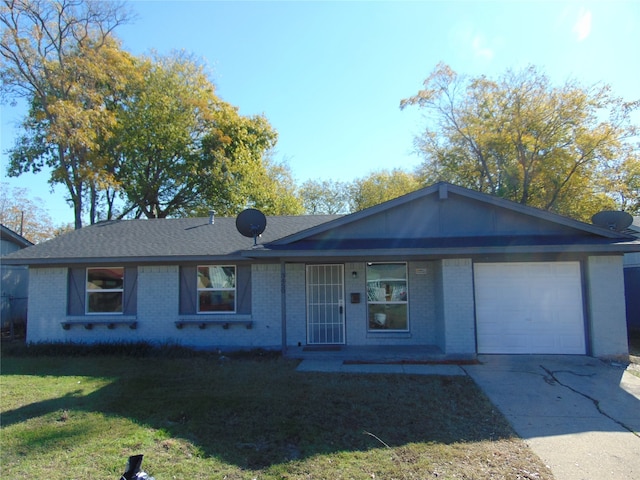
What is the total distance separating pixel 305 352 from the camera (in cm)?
1051

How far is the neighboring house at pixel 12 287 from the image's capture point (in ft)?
52.4

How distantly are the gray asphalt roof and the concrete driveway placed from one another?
690cm

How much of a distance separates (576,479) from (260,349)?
7.88m

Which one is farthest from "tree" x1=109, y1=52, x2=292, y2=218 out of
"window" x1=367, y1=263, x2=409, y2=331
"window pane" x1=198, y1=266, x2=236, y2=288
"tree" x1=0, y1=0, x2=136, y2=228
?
"window" x1=367, y1=263, x2=409, y2=331

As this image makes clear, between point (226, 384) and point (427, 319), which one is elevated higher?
point (427, 319)

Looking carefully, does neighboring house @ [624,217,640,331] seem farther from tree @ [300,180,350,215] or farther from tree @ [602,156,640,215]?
tree @ [300,180,350,215]

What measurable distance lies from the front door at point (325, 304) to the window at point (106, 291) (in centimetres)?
529

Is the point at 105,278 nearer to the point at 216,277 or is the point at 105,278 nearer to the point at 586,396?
the point at 216,277

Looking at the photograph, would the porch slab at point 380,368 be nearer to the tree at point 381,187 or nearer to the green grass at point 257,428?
the green grass at point 257,428

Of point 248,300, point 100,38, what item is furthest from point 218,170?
point 248,300

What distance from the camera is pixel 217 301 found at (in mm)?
11672

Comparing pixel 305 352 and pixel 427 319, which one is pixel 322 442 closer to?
pixel 305 352

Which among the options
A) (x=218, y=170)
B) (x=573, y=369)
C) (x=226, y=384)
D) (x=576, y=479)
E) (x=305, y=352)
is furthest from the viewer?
(x=218, y=170)

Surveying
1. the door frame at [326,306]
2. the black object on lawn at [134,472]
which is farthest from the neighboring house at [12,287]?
the black object on lawn at [134,472]
